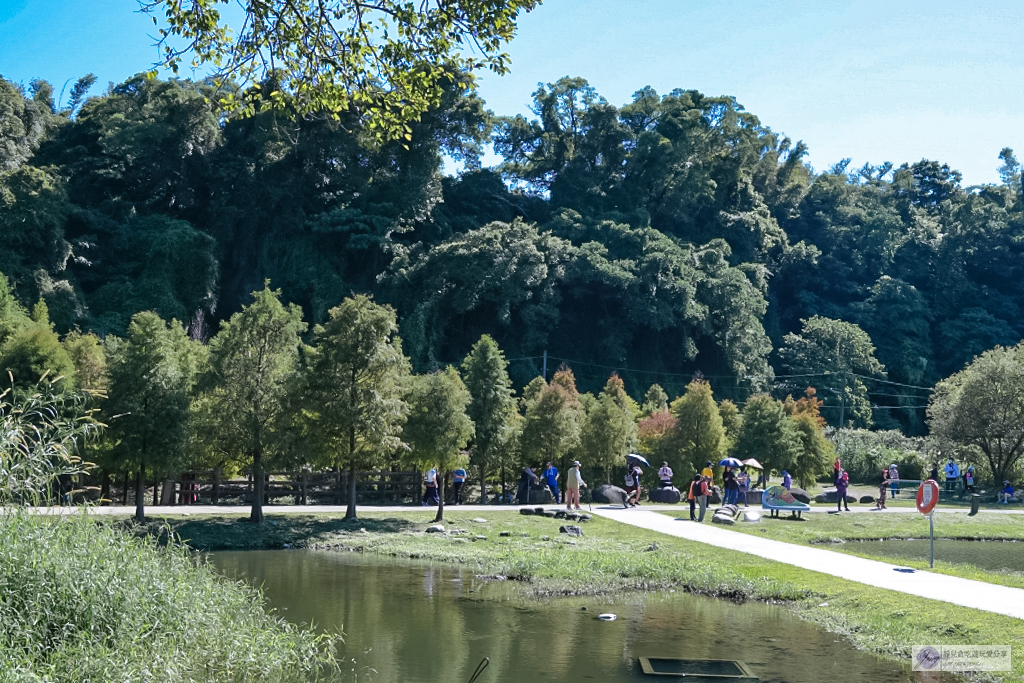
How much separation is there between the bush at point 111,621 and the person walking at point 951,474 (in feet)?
129

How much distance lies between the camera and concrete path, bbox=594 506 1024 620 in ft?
46.7

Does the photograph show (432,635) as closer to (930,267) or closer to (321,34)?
(321,34)

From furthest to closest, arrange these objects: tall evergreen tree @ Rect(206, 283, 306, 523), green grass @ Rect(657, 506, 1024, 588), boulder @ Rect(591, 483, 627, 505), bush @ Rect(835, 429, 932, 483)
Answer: bush @ Rect(835, 429, 932, 483), boulder @ Rect(591, 483, 627, 505), tall evergreen tree @ Rect(206, 283, 306, 523), green grass @ Rect(657, 506, 1024, 588)

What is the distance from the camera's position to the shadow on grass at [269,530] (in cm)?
2323

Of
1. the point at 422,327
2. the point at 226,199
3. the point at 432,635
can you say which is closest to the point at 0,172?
the point at 226,199

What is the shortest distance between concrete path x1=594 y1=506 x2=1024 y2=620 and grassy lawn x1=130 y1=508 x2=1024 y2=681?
1.66ft

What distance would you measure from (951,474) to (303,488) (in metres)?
29.9

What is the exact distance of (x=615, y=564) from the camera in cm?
1900

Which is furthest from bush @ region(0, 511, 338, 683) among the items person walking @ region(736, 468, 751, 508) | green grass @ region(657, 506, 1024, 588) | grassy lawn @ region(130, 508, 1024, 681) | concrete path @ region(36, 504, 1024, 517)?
person walking @ region(736, 468, 751, 508)

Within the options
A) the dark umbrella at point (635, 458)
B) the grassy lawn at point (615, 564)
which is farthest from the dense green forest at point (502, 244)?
the grassy lawn at point (615, 564)

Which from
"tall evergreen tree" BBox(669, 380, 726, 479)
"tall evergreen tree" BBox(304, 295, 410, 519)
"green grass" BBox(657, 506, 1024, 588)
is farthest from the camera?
"tall evergreen tree" BBox(669, 380, 726, 479)

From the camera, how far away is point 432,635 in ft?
44.2

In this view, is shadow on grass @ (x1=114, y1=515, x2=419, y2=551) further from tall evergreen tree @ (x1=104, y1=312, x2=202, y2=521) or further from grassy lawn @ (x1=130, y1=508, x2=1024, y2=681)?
tall evergreen tree @ (x1=104, y1=312, x2=202, y2=521)

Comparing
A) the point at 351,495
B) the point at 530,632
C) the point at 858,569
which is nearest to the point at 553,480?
the point at 351,495
